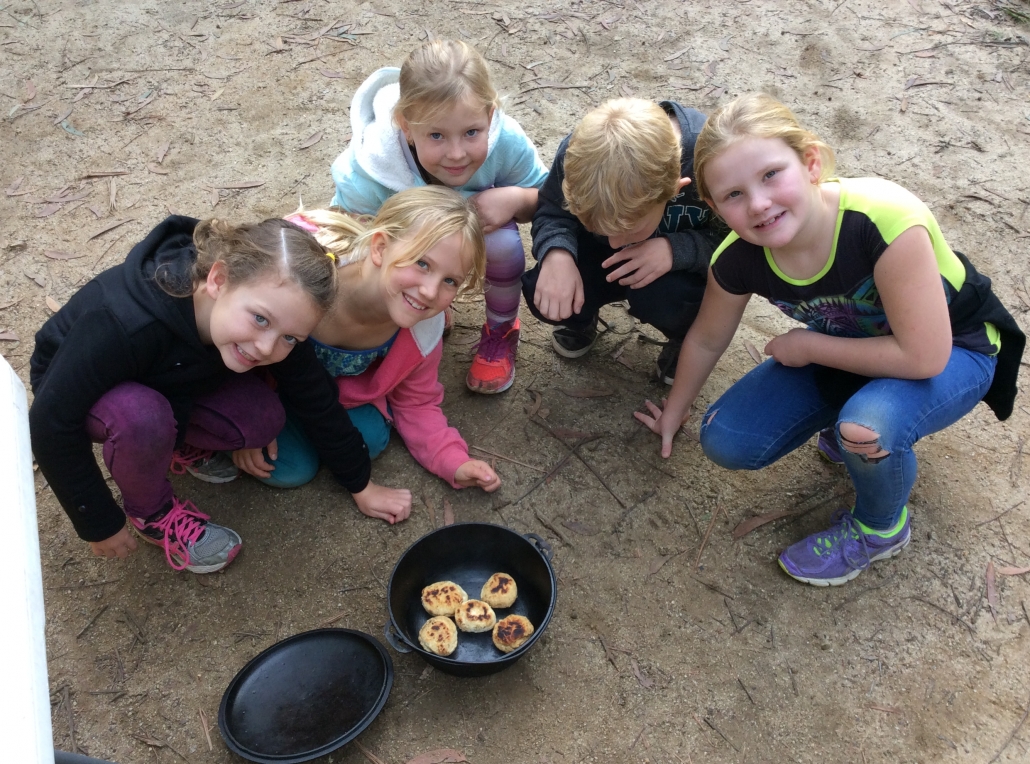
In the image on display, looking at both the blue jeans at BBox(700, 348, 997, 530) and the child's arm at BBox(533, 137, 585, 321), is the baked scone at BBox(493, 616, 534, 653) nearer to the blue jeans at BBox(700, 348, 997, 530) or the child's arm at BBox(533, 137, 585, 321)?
the blue jeans at BBox(700, 348, 997, 530)

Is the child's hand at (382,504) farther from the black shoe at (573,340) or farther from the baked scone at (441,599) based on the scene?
the black shoe at (573,340)

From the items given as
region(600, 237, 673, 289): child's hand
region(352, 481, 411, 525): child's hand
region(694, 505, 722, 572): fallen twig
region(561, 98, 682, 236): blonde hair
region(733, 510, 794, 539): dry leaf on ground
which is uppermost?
region(561, 98, 682, 236): blonde hair

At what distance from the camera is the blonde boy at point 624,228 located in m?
2.10

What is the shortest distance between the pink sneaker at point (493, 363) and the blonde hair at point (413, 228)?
1.37ft

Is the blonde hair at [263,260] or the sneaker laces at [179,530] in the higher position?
the blonde hair at [263,260]

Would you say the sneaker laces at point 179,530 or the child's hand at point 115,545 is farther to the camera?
the sneaker laces at point 179,530

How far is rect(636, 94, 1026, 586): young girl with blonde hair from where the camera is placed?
1.88 meters

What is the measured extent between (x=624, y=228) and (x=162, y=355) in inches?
50.7

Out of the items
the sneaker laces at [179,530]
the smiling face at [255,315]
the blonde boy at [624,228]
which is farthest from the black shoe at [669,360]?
the sneaker laces at [179,530]

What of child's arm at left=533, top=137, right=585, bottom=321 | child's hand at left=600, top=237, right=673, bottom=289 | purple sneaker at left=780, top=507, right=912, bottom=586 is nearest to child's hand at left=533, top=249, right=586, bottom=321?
child's arm at left=533, top=137, right=585, bottom=321

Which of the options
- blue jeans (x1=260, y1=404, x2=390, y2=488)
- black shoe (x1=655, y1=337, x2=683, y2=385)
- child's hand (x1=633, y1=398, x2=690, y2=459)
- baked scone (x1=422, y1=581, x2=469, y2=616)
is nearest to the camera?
baked scone (x1=422, y1=581, x2=469, y2=616)

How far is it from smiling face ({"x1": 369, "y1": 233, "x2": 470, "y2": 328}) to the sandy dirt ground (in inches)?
23.7

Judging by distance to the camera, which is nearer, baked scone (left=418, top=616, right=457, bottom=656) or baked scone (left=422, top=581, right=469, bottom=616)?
baked scone (left=418, top=616, right=457, bottom=656)

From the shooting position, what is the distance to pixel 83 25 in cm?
457
